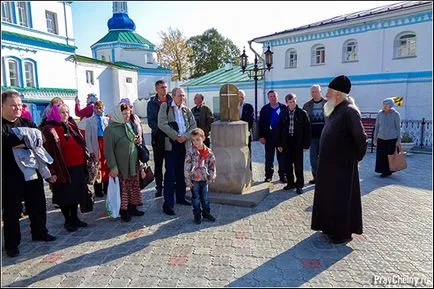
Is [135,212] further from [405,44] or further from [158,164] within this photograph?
[405,44]

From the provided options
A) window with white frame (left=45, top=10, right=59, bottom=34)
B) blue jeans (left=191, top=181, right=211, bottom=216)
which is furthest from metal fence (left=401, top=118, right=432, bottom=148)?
window with white frame (left=45, top=10, right=59, bottom=34)

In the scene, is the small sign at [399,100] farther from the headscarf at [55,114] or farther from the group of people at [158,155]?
the headscarf at [55,114]

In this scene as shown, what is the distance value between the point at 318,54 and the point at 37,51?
53.4 feet

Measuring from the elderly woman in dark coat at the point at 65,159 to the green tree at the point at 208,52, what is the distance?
135 ft

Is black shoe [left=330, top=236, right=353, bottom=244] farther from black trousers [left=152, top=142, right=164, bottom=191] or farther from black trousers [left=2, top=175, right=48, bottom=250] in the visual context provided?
black trousers [left=2, top=175, right=48, bottom=250]

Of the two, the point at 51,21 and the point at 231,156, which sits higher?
the point at 51,21

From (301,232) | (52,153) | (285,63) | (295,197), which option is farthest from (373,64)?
(52,153)

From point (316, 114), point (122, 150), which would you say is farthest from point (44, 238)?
point (316, 114)

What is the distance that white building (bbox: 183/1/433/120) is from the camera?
1467cm

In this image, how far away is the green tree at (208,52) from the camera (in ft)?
146

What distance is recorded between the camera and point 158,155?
5.59 meters

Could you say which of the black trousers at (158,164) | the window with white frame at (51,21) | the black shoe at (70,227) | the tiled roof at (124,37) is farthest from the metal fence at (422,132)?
the tiled roof at (124,37)

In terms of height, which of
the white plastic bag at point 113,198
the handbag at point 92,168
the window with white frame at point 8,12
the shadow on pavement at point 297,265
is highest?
the window with white frame at point 8,12

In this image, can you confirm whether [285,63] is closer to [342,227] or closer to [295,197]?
[295,197]
